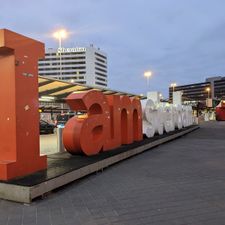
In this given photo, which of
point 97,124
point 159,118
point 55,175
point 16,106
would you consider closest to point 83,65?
point 159,118

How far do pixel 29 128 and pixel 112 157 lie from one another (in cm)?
328

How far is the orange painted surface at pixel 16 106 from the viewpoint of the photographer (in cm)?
643

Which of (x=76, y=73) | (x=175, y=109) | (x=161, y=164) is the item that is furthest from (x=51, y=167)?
(x=76, y=73)

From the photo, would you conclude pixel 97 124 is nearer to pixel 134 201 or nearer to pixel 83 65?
pixel 134 201

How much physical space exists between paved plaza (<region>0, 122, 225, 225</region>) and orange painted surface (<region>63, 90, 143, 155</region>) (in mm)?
1210

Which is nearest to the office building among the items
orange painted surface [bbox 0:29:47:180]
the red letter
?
the red letter

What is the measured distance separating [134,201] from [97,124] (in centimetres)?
445

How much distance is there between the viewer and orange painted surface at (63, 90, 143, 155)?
363 inches

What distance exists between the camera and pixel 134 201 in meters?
5.75

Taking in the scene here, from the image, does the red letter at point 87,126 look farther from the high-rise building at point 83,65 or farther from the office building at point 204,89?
the office building at point 204,89

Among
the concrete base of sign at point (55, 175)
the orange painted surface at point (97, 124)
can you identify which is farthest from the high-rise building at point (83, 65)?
the concrete base of sign at point (55, 175)

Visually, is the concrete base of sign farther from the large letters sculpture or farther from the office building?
the office building

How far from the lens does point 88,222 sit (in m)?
4.73

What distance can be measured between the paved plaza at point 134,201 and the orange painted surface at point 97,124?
47.6 inches
